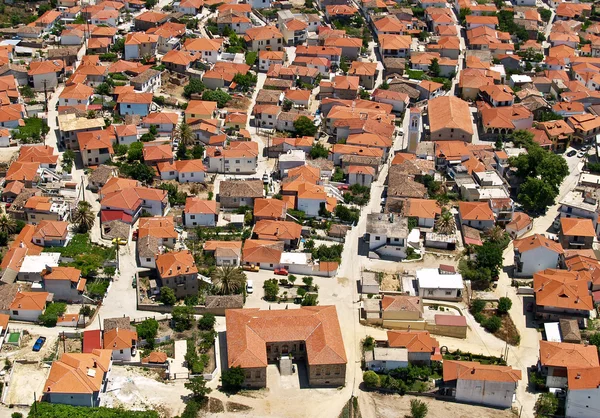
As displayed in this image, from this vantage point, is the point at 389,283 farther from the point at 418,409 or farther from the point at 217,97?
the point at 217,97

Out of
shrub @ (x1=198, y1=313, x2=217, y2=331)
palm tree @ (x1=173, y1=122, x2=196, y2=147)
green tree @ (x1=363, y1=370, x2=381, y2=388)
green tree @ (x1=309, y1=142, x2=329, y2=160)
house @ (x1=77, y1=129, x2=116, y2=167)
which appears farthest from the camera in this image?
palm tree @ (x1=173, y1=122, x2=196, y2=147)

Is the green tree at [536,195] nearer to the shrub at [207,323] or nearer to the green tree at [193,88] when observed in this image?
the shrub at [207,323]

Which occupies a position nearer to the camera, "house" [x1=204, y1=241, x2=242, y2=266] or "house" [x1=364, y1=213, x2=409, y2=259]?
"house" [x1=204, y1=241, x2=242, y2=266]

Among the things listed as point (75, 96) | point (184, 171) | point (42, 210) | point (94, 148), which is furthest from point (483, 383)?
point (75, 96)

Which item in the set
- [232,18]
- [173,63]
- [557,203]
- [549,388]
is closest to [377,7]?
[232,18]

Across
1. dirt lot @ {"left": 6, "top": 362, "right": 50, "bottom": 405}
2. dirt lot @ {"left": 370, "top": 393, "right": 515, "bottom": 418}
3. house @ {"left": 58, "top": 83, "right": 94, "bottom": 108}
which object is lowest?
house @ {"left": 58, "top": 83, "right": 94, "bottom": 108}

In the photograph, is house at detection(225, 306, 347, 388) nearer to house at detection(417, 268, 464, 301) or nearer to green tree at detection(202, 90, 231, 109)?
house at detection(417, 268, 464, 301)

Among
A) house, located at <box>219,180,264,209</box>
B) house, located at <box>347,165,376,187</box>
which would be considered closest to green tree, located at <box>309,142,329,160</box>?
house, located at <box>347,165,376,187</box>
